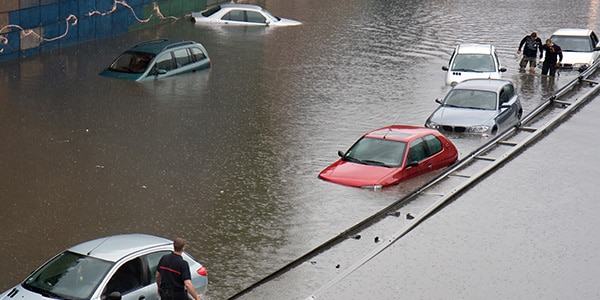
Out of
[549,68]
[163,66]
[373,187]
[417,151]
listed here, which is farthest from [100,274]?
[549,68]

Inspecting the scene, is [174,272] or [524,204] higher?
[174,272]

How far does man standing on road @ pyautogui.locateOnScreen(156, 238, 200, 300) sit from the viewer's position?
13.8 meters

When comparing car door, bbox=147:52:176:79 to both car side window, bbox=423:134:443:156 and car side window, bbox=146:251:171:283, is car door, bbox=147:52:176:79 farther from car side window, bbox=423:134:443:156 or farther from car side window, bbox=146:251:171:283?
car side window, bbox=146:251:171:283

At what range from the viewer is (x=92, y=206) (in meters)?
20.4

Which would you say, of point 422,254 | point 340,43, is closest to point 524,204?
point 422,254

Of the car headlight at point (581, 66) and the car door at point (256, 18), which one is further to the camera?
the car door at point (256, 18)

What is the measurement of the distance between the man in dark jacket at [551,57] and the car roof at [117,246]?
24.2 m

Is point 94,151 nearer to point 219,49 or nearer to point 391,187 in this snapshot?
point 391,187

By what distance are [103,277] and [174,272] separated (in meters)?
0.97

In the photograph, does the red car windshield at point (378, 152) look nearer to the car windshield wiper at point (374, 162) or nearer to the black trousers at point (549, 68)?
the car windshield wiper at point (374, 162)

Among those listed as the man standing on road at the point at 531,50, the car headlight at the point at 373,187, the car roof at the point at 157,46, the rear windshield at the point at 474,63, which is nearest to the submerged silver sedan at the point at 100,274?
the car headlight at the point at 373,187

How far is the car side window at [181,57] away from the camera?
1350 inches

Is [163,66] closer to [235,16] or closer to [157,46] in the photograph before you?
[157,46]

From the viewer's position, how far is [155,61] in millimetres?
33312
